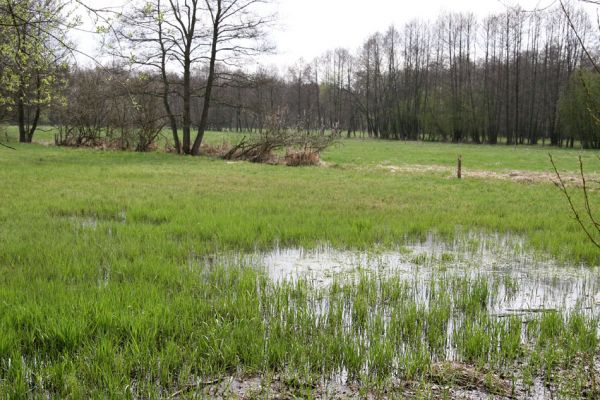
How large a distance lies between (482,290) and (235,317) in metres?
2.89

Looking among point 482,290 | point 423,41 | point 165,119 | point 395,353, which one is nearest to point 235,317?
point 395,353

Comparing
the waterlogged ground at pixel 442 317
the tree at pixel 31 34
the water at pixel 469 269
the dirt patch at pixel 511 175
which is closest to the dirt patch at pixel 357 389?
the waterlogged ground at pixel 442 317

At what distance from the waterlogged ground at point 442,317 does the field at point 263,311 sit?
2 cm

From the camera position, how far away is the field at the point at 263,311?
3.65 m

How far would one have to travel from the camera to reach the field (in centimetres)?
365

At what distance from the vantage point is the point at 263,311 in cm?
509

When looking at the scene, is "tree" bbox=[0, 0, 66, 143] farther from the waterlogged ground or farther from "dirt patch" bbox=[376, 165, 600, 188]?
"dirt patch" bbox=[376, 165, 600, 188]

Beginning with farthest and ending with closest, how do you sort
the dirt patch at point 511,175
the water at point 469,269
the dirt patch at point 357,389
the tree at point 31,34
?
the dirt patch at point 511,175
the tree at point 31,34
the water at point 469,269
the dirt patch at point 357,389

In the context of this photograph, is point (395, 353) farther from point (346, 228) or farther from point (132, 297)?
point (346, 228)

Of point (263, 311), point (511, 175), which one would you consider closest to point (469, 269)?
point (263, 311)

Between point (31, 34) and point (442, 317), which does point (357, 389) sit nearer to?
point (442, 317)

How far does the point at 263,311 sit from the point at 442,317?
1.79 metres

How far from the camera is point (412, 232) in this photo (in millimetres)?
9578

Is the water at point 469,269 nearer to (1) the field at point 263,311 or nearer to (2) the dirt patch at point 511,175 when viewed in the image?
(1) the field at point 263,311
